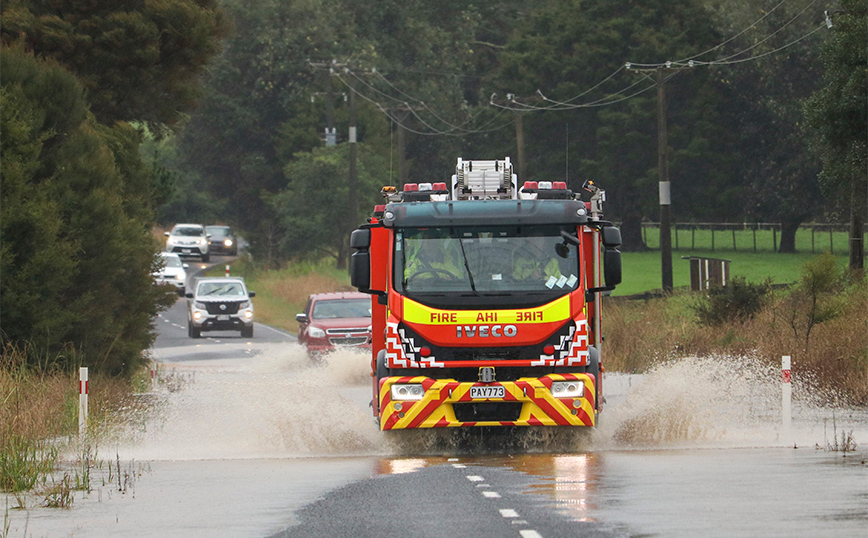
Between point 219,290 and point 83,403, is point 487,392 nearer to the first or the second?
point 83,403

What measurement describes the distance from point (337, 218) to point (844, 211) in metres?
29.8

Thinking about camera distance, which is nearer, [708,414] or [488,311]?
[488,311]

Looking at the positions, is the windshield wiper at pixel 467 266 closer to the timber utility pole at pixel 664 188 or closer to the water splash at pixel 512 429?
the water splash at pixel 512 429

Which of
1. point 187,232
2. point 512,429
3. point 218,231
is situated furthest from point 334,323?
point 218,231

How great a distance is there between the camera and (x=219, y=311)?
44156mm

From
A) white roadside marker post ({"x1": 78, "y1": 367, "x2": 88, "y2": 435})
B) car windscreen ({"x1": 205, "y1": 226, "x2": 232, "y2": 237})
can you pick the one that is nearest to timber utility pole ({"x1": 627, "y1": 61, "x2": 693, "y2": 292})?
white roadside marker post ({"x1": 78, "y1": 367, "x2": 88, "y2": 435})

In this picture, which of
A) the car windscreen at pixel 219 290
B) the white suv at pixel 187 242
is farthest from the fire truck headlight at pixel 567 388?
the white suv at pixel 187 242

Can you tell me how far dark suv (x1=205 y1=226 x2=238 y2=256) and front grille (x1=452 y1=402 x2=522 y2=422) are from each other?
73982 millimetres

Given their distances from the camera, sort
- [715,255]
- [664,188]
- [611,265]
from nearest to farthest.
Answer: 1. [611,265]
2. [664,188]
3. [715,255]

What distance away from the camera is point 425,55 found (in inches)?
3551

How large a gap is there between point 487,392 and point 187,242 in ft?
221

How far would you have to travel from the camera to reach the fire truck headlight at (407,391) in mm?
15594

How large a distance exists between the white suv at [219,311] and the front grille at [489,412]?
28.7 m

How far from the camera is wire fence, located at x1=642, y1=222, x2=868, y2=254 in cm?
8050
